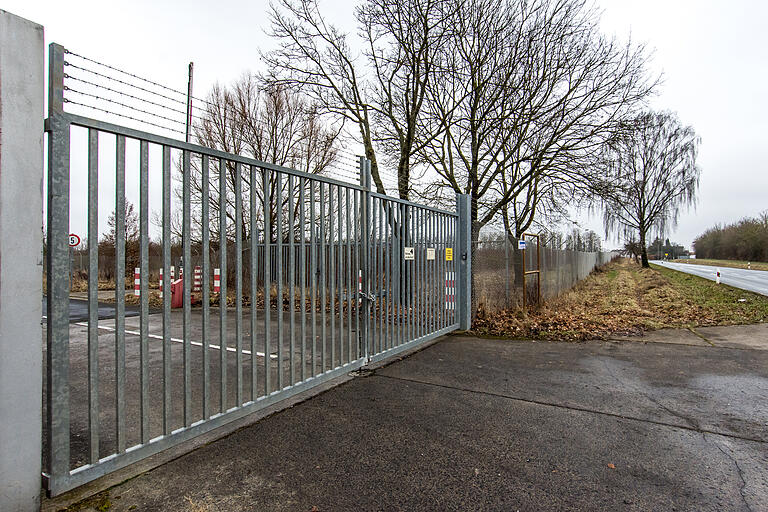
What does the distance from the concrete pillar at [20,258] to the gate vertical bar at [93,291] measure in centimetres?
22

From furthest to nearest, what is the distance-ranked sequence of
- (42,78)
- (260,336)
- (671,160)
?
(671,160)
(260,336)
(42,78)

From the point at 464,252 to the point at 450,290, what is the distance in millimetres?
770

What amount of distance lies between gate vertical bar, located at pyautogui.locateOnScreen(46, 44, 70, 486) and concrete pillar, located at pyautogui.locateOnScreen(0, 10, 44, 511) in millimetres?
57

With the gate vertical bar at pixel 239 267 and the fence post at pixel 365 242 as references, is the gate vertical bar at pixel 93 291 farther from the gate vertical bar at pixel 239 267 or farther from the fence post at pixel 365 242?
the fence post at pixel 365 242

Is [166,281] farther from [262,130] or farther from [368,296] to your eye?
[262,130]

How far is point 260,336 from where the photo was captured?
7.66 metres

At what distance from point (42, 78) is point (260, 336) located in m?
Answer: 6.06

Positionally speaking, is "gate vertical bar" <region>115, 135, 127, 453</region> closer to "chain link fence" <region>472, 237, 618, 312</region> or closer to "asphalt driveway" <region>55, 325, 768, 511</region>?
"asphalt driveway" <region>55, 325, 768, 511</region>

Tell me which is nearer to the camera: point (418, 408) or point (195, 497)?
point (195, 497)

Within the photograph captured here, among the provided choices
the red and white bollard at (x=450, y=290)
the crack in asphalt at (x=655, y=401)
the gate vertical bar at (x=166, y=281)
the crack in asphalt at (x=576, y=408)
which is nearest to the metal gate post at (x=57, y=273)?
the gate vertical bar at (x=166, y=281)

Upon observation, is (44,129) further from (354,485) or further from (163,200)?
(354,485)

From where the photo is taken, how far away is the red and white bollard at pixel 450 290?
7355mm

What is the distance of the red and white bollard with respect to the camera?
290 inches

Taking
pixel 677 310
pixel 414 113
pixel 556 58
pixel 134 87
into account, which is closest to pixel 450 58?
pixel 414 113
